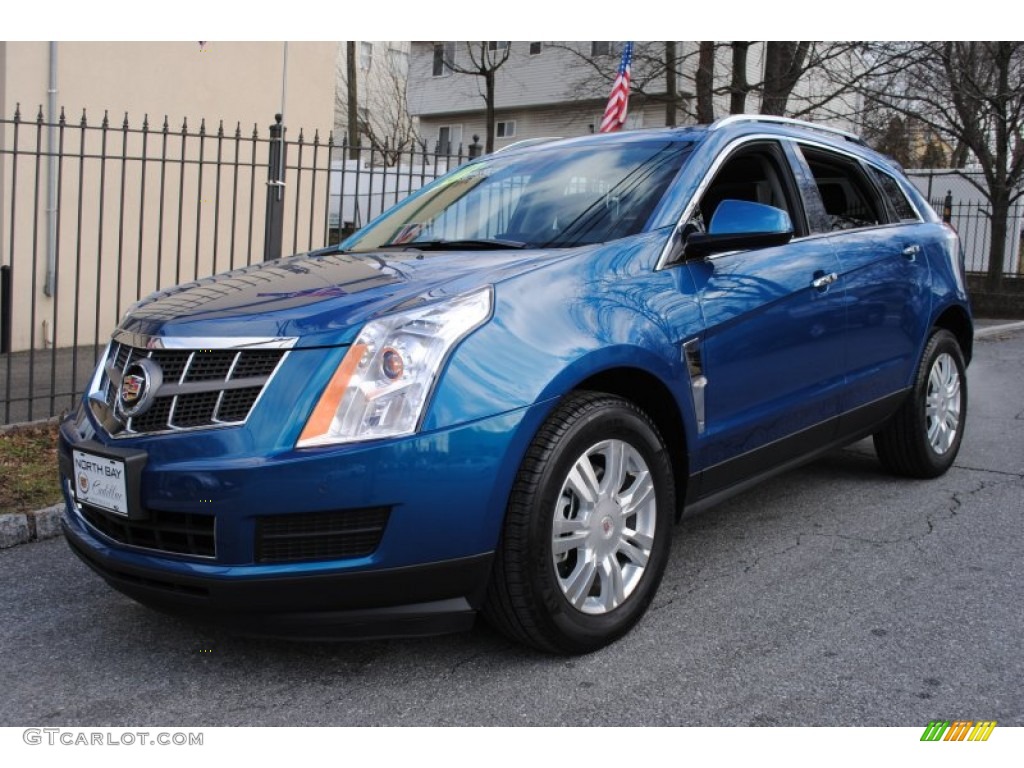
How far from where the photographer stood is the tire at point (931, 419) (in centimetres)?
508

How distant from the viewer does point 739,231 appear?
3.54 meters

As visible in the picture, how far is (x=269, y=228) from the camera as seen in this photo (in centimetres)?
724

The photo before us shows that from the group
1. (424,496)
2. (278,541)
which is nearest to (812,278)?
(424,496)

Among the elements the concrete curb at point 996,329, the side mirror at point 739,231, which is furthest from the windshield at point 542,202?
the concrete curb at point 996,329

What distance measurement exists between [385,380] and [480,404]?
0.27 metres

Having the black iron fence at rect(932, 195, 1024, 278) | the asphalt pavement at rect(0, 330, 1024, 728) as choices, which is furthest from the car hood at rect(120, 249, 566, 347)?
the black iron fence at rect(932, 195, 1024, 278)

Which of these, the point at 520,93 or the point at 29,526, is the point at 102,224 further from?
the point at 520,93

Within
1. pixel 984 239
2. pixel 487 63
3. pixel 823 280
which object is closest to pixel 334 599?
pixel 823 280

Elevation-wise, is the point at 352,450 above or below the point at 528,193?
below

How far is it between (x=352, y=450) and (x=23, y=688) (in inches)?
52.3

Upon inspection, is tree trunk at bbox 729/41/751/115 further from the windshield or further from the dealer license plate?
the dealer license plate

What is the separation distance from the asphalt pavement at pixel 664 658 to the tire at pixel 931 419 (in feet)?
2.78

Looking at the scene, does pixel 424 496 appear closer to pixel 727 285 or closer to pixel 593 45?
pixel 727 285
